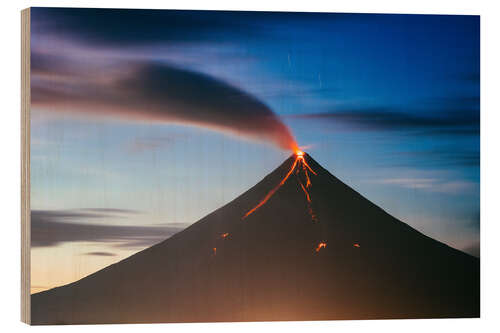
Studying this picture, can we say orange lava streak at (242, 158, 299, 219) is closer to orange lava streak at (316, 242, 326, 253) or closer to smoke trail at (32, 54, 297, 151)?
smoke trail at (32, 54, 297, 151)

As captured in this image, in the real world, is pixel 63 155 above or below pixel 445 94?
below

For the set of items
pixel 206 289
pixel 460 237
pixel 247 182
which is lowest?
pixel 206 289

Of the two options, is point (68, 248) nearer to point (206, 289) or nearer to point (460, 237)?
point (206, 289)

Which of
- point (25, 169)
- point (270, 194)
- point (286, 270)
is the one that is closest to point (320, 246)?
point (286, 270)

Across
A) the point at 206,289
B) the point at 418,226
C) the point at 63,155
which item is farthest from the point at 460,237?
the point at 63,155

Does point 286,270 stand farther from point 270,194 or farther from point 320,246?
point 270,194

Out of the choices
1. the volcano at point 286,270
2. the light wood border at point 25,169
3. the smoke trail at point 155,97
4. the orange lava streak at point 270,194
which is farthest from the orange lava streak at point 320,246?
the light wood border at point 25,169

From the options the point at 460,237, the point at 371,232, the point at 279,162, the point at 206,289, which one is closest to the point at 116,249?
the point at 206,289
